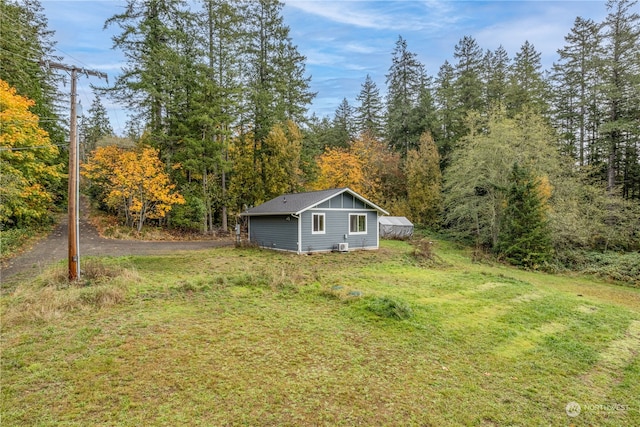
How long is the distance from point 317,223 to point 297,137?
8897 mm

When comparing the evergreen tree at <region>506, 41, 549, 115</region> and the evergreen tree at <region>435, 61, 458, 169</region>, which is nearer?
the evergreen tree at <region>506, 41, 549, 115</region>

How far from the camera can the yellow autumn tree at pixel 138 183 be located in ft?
56.4

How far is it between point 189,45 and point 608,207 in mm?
26628

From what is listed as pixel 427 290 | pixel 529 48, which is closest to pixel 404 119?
pixel 529 48

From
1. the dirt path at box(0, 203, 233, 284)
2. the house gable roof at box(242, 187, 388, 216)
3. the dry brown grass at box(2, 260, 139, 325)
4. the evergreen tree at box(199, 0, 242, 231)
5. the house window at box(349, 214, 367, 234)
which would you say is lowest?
the dry brown grass at box(2, 260, 139, 325)

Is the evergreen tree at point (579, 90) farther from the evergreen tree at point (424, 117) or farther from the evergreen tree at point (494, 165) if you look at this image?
the evergreen tree at point (424, 117)

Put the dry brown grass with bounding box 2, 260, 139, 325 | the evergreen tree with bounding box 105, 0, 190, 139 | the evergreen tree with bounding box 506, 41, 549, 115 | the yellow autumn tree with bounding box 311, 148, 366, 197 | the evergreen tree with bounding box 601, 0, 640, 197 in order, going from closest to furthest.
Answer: the dry brown grass with bounding box 2, 260, 139, 325, the evergreen tree with bounding box 105, 0, 190, 139, the evergreen tree with bounding box 601, 0, 640, 197, the yellow autumn tree with bounding box 311, 148, 366, 197, the evergreen tree with bounding box 506, 41, 549, 115

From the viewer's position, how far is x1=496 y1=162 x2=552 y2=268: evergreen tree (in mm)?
15867

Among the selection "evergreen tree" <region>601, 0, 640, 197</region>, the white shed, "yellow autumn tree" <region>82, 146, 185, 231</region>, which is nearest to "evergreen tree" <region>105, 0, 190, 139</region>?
"yellow autumn tree" <region>82, 146, 185, 231</region>

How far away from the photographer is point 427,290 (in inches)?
347

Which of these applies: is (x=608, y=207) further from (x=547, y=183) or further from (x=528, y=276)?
(x=528, y=276)

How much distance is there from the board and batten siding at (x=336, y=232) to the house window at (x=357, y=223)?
162mm

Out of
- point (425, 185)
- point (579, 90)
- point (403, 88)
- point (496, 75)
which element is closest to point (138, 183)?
point (425, 185)

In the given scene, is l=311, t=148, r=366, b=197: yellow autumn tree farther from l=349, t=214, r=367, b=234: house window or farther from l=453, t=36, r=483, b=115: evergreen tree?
l=453, t=36, r=483, b=115: evergreen tree
